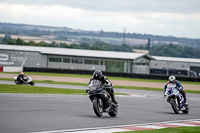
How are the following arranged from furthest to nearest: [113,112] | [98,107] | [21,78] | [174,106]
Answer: [21,78]
[174,106]
[113,112]
[98,107]

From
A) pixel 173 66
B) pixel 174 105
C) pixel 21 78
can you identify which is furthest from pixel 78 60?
pixel 174 105

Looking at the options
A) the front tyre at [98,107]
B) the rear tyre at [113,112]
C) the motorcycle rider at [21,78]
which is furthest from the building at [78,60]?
the front tyre at [98,107]

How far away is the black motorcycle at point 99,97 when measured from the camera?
15930 mm

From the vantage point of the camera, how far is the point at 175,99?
66.0ft

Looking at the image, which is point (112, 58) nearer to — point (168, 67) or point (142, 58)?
point (142, 58)

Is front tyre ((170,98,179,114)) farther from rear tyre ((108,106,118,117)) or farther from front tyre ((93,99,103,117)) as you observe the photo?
front tyre ((93,99,103,117))

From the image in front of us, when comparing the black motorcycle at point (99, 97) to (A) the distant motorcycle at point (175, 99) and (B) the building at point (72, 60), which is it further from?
(B) the building at point (72, 60)

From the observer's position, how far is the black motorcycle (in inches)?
627

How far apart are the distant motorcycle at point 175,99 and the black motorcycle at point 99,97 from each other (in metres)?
4.29

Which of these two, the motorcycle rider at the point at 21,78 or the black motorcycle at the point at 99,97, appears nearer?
the black motorcycle at the point at 99,97


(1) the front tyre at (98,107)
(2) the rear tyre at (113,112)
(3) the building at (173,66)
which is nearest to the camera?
(1) the front tyre at (98,107)

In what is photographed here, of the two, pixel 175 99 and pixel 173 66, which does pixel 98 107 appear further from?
pixel 173 66

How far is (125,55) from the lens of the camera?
306ft

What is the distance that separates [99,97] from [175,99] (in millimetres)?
5119
